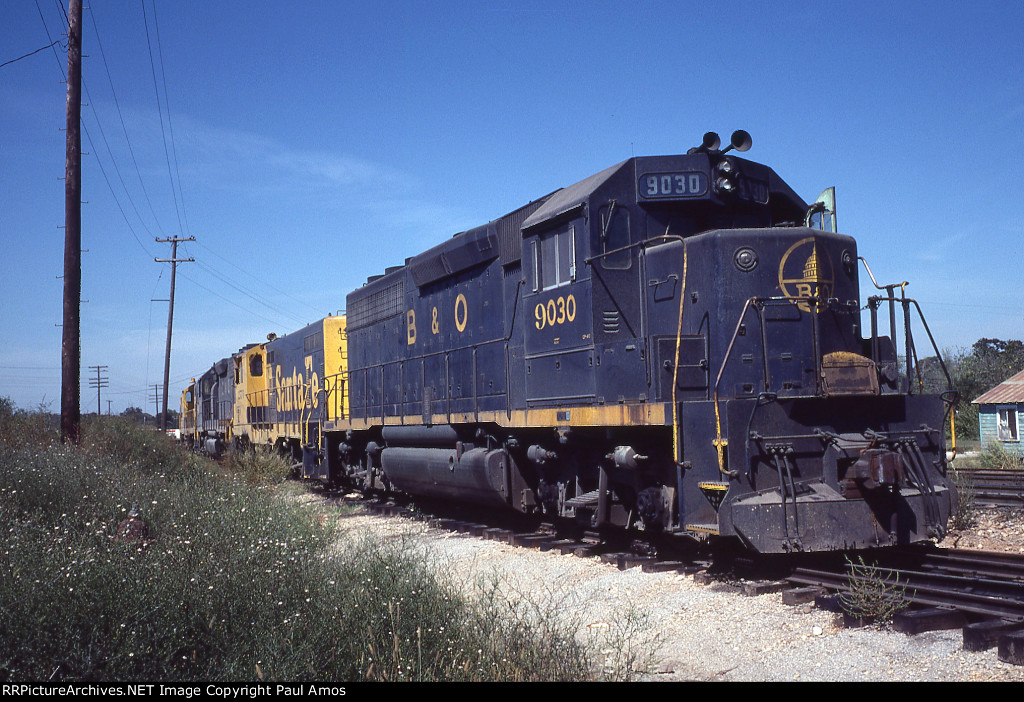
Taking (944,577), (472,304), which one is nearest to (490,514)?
(472,304)

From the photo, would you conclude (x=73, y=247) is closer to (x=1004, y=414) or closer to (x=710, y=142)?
(x=710, y=142)

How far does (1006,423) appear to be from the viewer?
91.6 feet

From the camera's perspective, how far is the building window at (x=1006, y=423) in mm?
27297

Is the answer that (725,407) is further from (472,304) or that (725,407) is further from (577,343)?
(472,304)

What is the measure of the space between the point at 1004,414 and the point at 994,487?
18071 millimetres

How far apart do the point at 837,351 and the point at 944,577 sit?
2.09 m

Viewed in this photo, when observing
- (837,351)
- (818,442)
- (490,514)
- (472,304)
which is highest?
(472,304)

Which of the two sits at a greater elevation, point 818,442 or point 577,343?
point 577,343

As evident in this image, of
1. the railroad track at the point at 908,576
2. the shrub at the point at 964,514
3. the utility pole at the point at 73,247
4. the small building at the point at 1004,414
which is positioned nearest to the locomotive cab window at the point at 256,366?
→ the utility pole at the point at 73,247

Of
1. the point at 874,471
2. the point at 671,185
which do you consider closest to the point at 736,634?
the point at 874,471

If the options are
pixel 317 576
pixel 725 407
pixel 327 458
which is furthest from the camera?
pixel 327 458

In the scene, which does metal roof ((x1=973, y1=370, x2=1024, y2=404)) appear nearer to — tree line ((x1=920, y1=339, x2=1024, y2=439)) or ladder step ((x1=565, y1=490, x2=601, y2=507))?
tree line ((x1=920, y1=339, x2=1024, y2=439))

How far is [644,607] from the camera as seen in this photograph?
6.44 m

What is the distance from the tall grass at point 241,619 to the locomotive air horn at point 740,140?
4.89 metres
